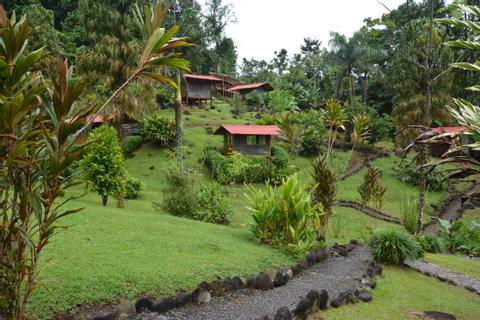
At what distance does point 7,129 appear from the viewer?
308 centimetres

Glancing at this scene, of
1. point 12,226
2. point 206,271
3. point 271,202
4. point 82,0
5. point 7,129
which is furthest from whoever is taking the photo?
point 82,0

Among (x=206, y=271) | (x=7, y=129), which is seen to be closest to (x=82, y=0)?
(x=206, y=271)

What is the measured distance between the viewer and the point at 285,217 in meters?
8.54

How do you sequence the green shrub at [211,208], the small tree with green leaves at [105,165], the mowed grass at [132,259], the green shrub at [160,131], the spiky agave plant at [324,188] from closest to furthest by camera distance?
the mowed grass at [132,259] → the spiky agave plant at [324,188] → the small tree with green leaves at [105,165] → the green shrub at [211,208] → the green shrub at [160,131]

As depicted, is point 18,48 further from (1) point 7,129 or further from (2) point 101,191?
(2) point 101,191

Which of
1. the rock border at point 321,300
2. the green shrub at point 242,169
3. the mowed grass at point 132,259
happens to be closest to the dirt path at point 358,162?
the green shrub at point 242,169

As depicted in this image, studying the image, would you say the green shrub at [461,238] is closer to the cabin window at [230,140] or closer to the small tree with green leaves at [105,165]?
the small tree with green leaves at [105,165]

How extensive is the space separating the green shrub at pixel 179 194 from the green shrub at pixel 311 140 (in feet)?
55.4

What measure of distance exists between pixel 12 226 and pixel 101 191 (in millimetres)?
8279

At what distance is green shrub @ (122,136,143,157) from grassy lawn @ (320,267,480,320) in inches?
793

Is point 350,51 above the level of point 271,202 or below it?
above

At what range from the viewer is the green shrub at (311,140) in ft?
91.5

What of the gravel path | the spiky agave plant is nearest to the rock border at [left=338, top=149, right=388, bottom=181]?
the spiky agave plant

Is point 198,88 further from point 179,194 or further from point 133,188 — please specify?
point 179,194
